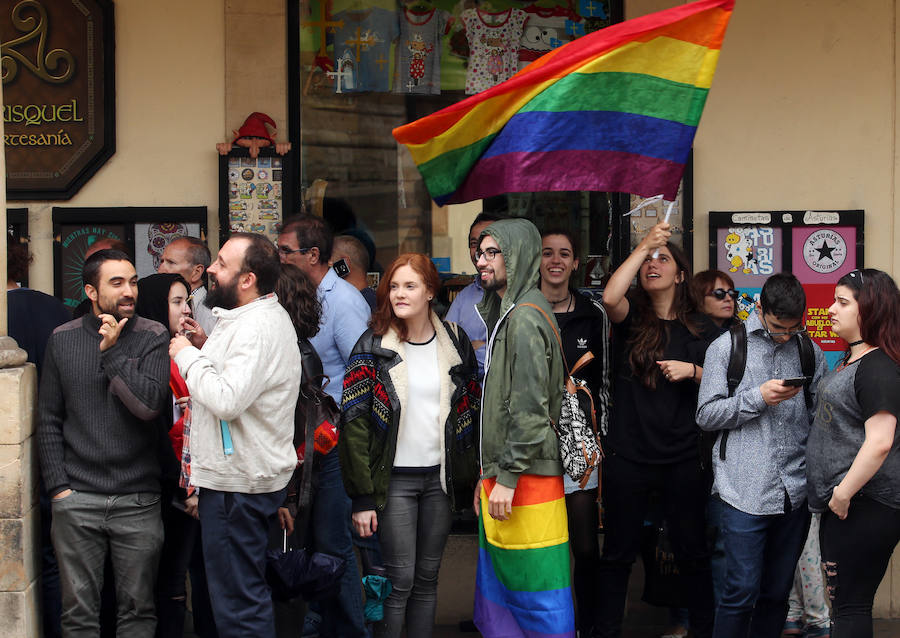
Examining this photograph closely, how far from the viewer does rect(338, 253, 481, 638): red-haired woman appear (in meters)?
4.57

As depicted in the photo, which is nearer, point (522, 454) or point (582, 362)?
point (522, 454)

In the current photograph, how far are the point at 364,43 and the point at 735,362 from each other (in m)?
3.23

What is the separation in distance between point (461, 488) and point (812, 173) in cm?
324

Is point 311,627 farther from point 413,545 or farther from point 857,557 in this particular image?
point 857,557

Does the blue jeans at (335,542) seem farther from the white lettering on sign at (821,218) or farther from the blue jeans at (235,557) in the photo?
the white lettering on sign at (821,218)

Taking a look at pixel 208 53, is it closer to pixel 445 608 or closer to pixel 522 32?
pixel 522 32

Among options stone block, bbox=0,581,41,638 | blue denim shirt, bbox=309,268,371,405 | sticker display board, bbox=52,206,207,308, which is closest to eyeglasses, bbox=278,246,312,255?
blue denim shirt, bbox=309,268,371,405

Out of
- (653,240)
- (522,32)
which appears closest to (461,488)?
(653,240)

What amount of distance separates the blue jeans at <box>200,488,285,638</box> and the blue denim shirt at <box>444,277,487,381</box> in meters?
1.66

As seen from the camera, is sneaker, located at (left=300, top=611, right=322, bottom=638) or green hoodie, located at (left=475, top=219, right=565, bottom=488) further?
sneaker, located at (left=300, top=611, right=322, bottom=638)

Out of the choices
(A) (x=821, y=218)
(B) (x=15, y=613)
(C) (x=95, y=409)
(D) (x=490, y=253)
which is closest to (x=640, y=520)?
(D) (x=490, y=253)

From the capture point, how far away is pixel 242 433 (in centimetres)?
415

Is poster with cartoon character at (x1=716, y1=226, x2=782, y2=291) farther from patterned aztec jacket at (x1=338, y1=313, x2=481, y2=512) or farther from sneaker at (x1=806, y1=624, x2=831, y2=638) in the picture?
patterned aztec jacket at (x1=338, y1=313, x2=481, y2=512)

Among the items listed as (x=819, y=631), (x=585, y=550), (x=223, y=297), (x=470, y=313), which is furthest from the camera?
(x=470, y=313)
